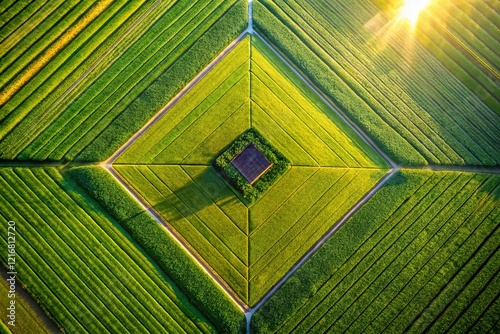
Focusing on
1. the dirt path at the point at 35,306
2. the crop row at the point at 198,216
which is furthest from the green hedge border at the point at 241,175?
the dirt path at the point at 35,306

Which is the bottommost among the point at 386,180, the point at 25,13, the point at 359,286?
the point at 359,286

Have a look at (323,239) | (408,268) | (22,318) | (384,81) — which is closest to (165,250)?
(22,318)

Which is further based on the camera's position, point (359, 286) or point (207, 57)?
point (207, 57)

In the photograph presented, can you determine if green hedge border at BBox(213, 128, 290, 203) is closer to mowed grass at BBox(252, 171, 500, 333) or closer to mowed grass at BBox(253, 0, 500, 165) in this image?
mowed grass at BBox(252, 171, 500, 333)

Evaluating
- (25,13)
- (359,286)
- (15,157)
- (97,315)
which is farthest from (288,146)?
(25,13)

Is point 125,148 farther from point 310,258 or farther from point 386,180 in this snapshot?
point 386,180

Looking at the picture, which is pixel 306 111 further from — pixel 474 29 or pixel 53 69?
pixel 53 69
